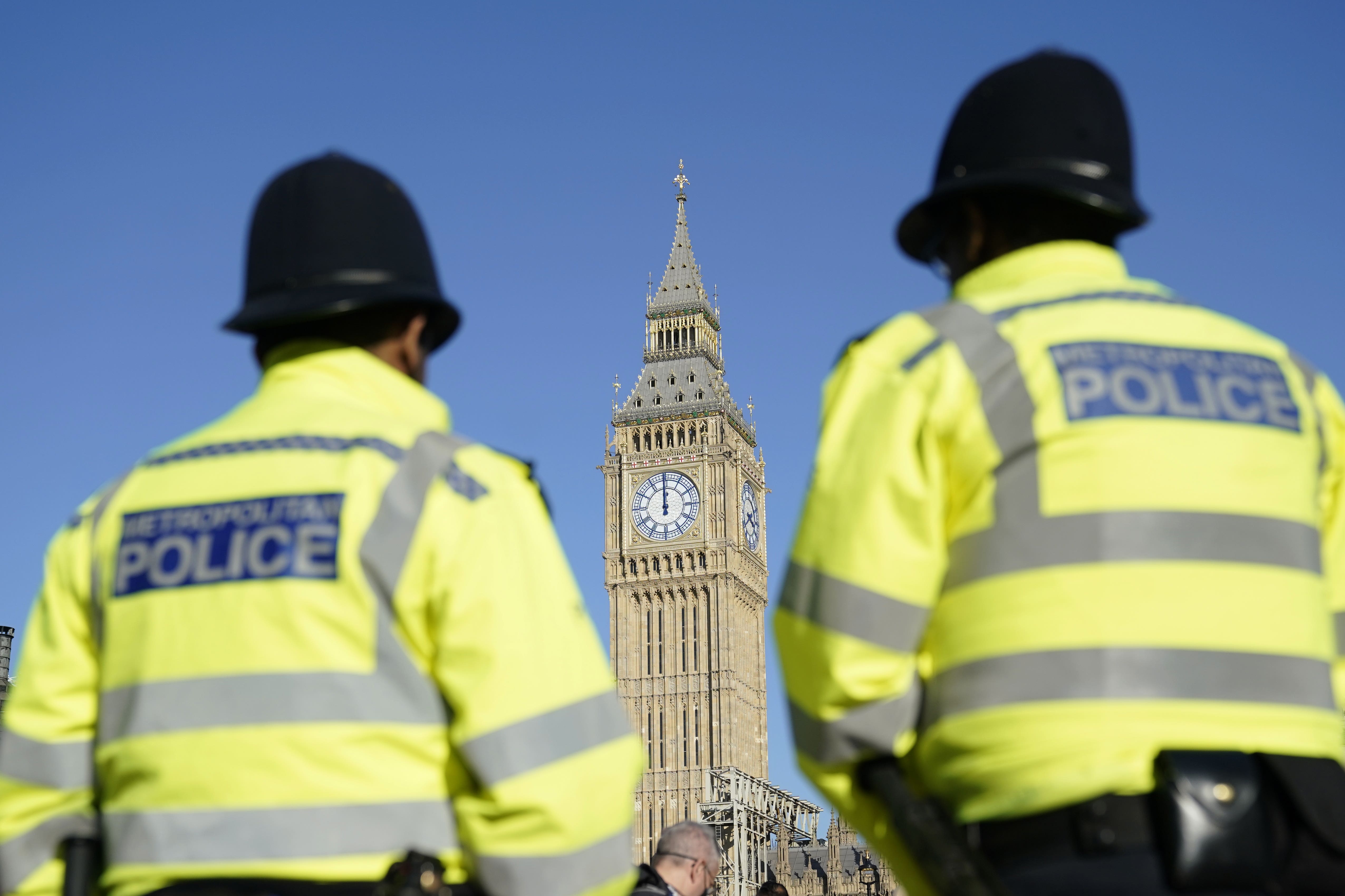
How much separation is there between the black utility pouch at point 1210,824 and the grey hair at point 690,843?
520 cm

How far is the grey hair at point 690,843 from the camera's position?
760 cm

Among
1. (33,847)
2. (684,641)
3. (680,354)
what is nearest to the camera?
(33,847)

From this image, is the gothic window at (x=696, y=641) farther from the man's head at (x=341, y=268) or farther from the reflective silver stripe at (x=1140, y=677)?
the reflective silver stripe at (x=1140, y=677)

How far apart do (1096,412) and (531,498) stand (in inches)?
37.5

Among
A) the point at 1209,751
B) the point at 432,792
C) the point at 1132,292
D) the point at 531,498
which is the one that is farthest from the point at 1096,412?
the point at 432,792

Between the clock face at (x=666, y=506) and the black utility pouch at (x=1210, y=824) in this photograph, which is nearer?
the black utility pouch at (x=1210, y=824)

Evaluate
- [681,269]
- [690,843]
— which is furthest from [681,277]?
[690,843]

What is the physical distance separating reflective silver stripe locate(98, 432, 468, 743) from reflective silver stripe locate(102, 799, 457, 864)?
14 centimetres

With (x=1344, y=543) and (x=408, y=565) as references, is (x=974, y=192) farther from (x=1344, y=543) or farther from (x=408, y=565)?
(x=408, y=565)

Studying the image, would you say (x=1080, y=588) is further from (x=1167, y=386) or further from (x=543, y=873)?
(x=543, y=873)

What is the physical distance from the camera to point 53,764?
9.75 ft

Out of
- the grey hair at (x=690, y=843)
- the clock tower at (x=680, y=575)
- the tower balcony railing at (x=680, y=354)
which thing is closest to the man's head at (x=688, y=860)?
the grey hair at (x=690, y=843)

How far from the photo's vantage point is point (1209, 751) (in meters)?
2.51

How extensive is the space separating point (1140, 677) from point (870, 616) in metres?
0.42
